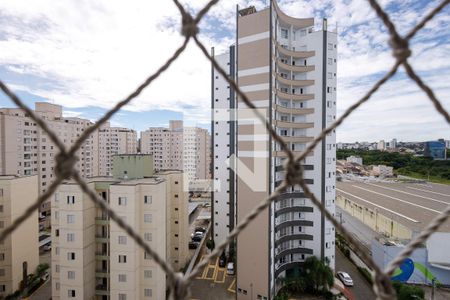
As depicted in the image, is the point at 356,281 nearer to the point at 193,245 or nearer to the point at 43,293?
the point at 193,245

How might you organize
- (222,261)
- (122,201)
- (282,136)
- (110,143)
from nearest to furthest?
(122,201), (282,136), (222,261), (110,143)

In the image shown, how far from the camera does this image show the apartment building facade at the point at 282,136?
5.02 m

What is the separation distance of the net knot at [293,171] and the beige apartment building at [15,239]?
623 centimetres

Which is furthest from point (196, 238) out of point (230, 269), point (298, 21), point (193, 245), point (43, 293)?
point (298, 21)

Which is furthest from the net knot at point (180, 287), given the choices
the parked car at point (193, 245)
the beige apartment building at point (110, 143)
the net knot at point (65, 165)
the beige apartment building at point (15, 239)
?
the beige apartment building at point (110, 143)

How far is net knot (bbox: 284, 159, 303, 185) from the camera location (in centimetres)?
48

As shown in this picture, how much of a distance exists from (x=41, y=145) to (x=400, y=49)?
43.0ft

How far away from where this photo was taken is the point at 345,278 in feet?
19.6

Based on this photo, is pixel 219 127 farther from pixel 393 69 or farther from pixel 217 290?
pixel 393 69

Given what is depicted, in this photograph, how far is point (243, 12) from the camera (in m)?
5.51

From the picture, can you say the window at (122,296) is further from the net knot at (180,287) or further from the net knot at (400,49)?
the net knot at (400,49)

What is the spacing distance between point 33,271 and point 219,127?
19.7 feet

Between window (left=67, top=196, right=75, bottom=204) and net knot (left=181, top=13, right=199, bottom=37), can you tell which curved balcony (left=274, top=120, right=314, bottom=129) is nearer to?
window (left=67, top=196, right=75, bottom=204)

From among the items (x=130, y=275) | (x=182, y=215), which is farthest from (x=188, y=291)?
(x=182, y=215)
